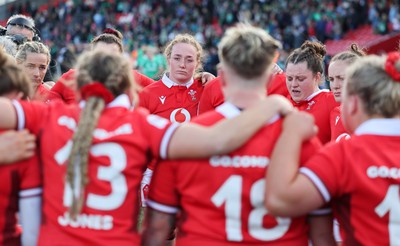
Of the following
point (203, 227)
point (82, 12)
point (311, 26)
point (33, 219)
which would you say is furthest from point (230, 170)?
point (82, 12)

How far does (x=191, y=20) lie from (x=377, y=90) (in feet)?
94.6

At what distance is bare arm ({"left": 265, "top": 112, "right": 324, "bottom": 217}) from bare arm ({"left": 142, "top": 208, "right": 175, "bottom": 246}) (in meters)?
0.52

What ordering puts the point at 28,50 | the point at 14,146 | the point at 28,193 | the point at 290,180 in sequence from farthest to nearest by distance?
the point at 28,50, the point at 28,193, the point at 14,146, the point at 290,180

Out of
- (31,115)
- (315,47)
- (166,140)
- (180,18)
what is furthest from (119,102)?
(180,18)

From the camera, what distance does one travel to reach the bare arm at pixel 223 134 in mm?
2662

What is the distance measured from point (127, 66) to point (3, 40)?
170 inches

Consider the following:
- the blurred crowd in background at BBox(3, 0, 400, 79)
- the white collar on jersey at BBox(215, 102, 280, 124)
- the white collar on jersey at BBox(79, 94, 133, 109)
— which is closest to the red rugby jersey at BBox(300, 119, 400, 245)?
the white collar on jersey at BBox(215, 102, 280, 124)

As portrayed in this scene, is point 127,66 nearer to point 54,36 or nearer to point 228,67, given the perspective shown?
point 228,67

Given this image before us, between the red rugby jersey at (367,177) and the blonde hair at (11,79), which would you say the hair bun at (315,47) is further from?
→ the blonde hair at (11,79)

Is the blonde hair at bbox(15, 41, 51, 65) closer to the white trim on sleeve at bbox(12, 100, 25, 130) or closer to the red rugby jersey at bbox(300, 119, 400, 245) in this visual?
the white trim on sleeve at bbox(12, 100, 25, 130)

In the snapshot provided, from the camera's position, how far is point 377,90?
2742 millimetres

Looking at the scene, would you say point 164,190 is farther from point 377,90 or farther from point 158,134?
point 377,90

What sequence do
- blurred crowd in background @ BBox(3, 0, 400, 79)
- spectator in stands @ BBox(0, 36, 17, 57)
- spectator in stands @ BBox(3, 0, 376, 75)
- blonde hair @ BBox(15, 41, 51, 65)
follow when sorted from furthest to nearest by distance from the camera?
1. spectator in stands @ BBox(3, 0, 376, 75)
2. blurred crowd in background @ BBox(3, 0, 400, 79)
3. spectator in stands @ BBox(0, 36, 17, 57)
4. blonde hair @ BBox(15, 41, 51, 65)

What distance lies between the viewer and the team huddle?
2.68m
